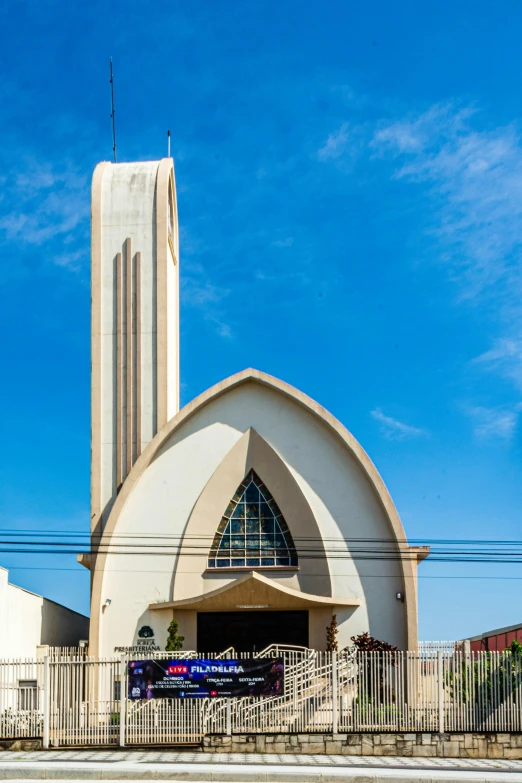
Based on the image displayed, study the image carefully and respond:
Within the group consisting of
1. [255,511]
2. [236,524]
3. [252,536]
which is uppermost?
[255,511]

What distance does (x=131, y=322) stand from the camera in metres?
33.9

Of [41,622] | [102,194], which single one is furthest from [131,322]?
[41,622]

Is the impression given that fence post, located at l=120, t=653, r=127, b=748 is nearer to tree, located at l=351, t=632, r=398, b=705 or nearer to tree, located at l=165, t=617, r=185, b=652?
tree, located at l=351, t=632, r=398, b=705

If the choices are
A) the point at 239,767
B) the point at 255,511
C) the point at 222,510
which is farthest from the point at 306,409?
the point at 239,767

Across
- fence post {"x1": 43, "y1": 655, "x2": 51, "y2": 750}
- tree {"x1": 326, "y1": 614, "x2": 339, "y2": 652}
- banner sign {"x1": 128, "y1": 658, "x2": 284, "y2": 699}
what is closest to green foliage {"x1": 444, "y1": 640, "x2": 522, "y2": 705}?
banner sign {"x1": 128, "y1": 658, "x2": 284, "y2": 699}

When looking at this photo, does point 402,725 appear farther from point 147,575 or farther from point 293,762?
point 147,575

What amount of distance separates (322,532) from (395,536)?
228cm

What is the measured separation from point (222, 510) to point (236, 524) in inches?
25.4

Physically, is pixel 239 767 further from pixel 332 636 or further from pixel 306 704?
pixel 332 636

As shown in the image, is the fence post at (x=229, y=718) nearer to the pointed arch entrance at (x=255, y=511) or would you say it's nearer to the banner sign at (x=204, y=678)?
the banner sign at (x=204, y=678)

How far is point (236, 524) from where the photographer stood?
3147cm

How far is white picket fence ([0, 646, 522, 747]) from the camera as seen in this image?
20.3m

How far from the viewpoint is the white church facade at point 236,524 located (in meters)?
30.2

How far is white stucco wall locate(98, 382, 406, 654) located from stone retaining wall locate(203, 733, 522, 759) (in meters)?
9.61
